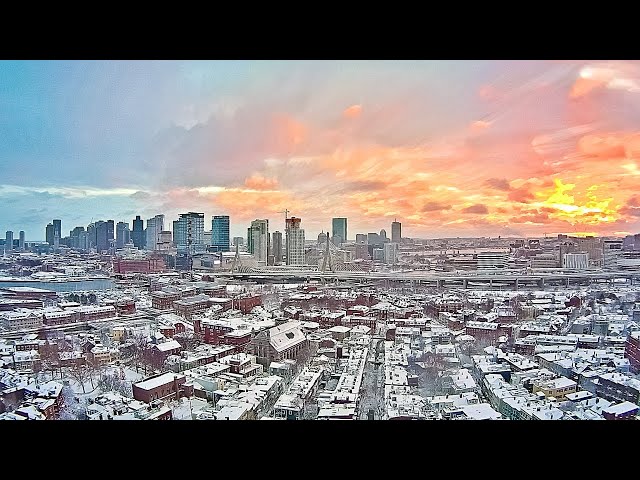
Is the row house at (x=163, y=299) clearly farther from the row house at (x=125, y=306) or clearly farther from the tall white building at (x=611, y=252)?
the tall white building at (x=611, y=252)

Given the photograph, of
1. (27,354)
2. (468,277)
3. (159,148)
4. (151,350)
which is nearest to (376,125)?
(468,277)

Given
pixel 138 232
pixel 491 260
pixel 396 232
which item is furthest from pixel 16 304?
pixel 491 260

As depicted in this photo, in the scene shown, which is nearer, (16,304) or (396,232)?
(16,304)

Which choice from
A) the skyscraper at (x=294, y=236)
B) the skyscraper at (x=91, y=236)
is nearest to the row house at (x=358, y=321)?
the skyscraper at (x=294, y=236)

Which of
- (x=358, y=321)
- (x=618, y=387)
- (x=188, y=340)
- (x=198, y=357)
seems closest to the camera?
(x=618, y=387)

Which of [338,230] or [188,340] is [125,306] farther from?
[338,230]

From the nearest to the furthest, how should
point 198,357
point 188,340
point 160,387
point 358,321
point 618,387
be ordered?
point 618,387 → point 160,387 → point 198,357 → point 188,340 → point 358,321
